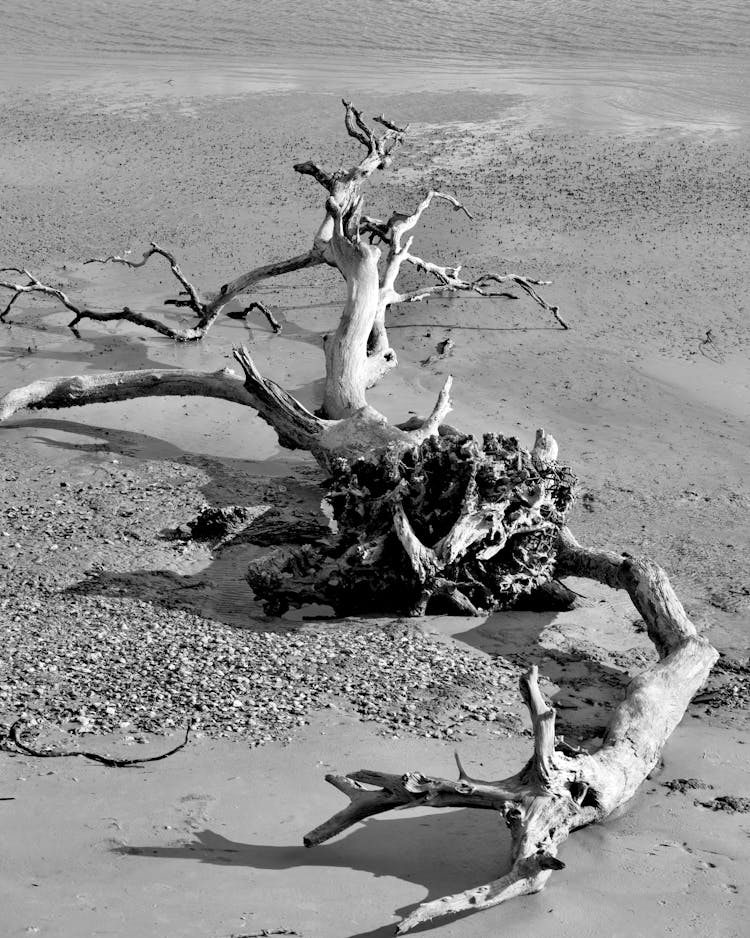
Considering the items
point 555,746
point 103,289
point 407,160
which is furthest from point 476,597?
point 407,160

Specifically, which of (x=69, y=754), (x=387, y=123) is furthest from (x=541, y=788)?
(x=387, y=123)

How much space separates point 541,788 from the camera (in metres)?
4.58

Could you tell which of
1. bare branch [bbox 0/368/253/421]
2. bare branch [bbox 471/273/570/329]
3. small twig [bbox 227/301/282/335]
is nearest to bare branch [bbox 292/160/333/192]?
small twig [bbox 227/301/282/335]

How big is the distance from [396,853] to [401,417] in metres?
5.44

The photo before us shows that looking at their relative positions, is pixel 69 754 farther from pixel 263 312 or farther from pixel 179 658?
pixel 263 312

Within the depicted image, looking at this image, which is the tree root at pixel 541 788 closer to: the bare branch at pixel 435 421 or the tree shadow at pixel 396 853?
the tree shadow at pixel 396 853

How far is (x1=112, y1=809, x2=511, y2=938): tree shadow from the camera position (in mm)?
4430

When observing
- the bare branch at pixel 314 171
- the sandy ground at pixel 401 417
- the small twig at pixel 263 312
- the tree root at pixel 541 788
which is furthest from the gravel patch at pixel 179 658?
the bare branch at pixel 314 171

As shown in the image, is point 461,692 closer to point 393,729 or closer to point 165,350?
point 393,729

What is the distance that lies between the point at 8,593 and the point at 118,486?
1.89 m

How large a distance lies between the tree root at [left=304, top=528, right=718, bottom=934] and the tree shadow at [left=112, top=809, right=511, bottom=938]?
134 mm

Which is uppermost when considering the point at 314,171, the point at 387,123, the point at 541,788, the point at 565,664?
the point at 387,123

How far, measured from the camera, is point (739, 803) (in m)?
5.04

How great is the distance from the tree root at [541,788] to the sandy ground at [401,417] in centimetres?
12
